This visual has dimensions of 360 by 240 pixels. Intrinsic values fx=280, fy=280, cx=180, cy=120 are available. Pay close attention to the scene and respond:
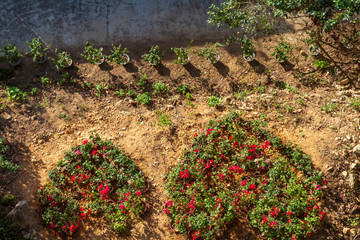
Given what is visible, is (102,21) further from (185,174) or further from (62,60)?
(185,174)

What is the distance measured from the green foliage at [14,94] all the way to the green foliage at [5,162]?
1506mm

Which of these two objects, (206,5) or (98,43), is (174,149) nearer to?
(98,43)

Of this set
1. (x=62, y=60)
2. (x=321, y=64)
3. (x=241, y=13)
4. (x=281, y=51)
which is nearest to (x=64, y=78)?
(x=62, y=60)

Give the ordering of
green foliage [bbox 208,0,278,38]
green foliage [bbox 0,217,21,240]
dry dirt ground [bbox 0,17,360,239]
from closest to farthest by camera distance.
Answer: green foliage [bbox 0,217,21,240], dry dirt ground [bbox 0,17,360,239], green foliage [bbox 208,0,278,38]

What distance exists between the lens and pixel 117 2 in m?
10.4

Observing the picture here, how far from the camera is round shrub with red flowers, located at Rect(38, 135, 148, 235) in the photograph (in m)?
6.81

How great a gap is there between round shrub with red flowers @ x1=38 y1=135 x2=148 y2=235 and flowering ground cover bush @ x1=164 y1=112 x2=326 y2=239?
101 cm

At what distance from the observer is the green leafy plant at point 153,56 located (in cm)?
901

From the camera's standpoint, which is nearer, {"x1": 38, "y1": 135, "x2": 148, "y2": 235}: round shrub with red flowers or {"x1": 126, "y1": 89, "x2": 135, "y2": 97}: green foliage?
{"x1": 38, "y1": 135, "x2": 148, "y2": 235}: round shrub with red flowers

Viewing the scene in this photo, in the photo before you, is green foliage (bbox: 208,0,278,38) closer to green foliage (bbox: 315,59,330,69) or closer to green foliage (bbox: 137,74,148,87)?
green foliage (bbox: 315,59,330,69)

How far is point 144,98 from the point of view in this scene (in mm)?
8727

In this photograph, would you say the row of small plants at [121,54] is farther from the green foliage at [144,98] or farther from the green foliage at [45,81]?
the green foliage at [144,98]

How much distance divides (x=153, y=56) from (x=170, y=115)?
2.05m

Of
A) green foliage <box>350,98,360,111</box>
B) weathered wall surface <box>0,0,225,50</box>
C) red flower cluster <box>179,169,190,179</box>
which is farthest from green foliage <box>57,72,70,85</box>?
green foliage <box>350,98,360,111</box>
